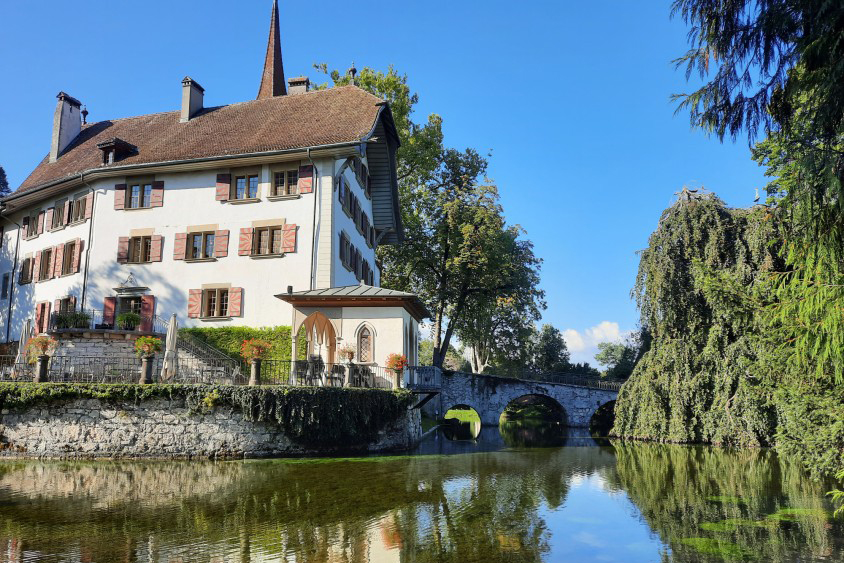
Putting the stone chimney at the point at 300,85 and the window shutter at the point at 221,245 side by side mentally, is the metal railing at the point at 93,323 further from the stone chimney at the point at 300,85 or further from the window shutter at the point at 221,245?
the stone chimney at the point at 300,85

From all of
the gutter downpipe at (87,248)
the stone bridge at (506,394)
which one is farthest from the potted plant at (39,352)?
the stone bridge at (506,394)

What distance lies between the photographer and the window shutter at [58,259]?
26344 mm

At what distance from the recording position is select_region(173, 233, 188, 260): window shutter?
24.2 meters

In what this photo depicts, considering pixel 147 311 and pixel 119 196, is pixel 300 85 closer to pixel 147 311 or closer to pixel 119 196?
pixel 119 196

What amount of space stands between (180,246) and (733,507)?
19.9 meters

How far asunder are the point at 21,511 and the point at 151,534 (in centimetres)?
274

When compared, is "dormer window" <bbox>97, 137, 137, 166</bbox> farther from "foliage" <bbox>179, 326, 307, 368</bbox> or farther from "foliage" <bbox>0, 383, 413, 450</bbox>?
"foliage" <bbox>0, 383, 413, 450</bbox>

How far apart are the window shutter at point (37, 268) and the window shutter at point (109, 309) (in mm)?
5319

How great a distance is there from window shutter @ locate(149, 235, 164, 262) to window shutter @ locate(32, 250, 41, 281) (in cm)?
676

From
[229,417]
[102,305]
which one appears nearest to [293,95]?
[102,305]

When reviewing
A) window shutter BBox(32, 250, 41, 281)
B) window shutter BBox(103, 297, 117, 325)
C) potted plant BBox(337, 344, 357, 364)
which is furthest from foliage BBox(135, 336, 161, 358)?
window shutter BBox(32, 250, 41, 281)

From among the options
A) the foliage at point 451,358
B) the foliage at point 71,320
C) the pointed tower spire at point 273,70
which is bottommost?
the foliage at point 71,320

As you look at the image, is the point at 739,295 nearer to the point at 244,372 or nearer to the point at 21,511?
the point at 21,511

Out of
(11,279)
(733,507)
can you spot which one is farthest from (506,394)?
(733,507)
